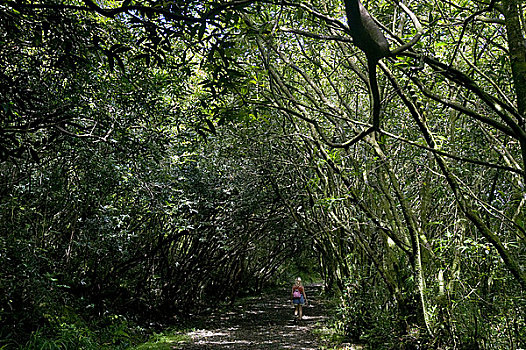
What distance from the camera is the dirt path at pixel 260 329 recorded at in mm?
10617

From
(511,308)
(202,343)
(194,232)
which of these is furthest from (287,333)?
(511,308)

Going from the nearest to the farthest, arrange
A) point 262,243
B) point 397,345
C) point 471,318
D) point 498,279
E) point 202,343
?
point 498,279
point 471,318
point 397,345
point 202,343
point 262,243

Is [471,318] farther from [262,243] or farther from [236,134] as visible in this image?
[262,243]

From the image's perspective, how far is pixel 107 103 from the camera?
6.23 meters

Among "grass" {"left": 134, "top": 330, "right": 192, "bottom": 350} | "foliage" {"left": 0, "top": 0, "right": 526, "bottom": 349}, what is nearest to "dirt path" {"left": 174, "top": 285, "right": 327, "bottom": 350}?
"grass" {"left": 134, "top": 330, "right": 192, "bottom": 350}

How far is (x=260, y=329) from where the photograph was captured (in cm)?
1315

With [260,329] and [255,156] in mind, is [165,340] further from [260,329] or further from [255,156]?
[255,156]

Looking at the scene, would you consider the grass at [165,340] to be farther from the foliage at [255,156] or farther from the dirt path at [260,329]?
the foliage at [255,156]

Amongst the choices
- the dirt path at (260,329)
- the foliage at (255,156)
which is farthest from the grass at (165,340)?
the foliage at (255,156)

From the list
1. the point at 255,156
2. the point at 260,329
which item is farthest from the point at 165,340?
the point at 255,156

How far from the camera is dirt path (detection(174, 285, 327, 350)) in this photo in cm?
1062

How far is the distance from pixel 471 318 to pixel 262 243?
15087 millimetres

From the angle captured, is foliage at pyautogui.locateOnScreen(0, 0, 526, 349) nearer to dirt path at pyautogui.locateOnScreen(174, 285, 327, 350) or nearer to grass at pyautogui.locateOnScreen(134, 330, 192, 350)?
grass at pyautogui.locateOnScreen(134, 330, 192, 350)

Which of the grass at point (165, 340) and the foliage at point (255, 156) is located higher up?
the foliage at point (255, 156)
